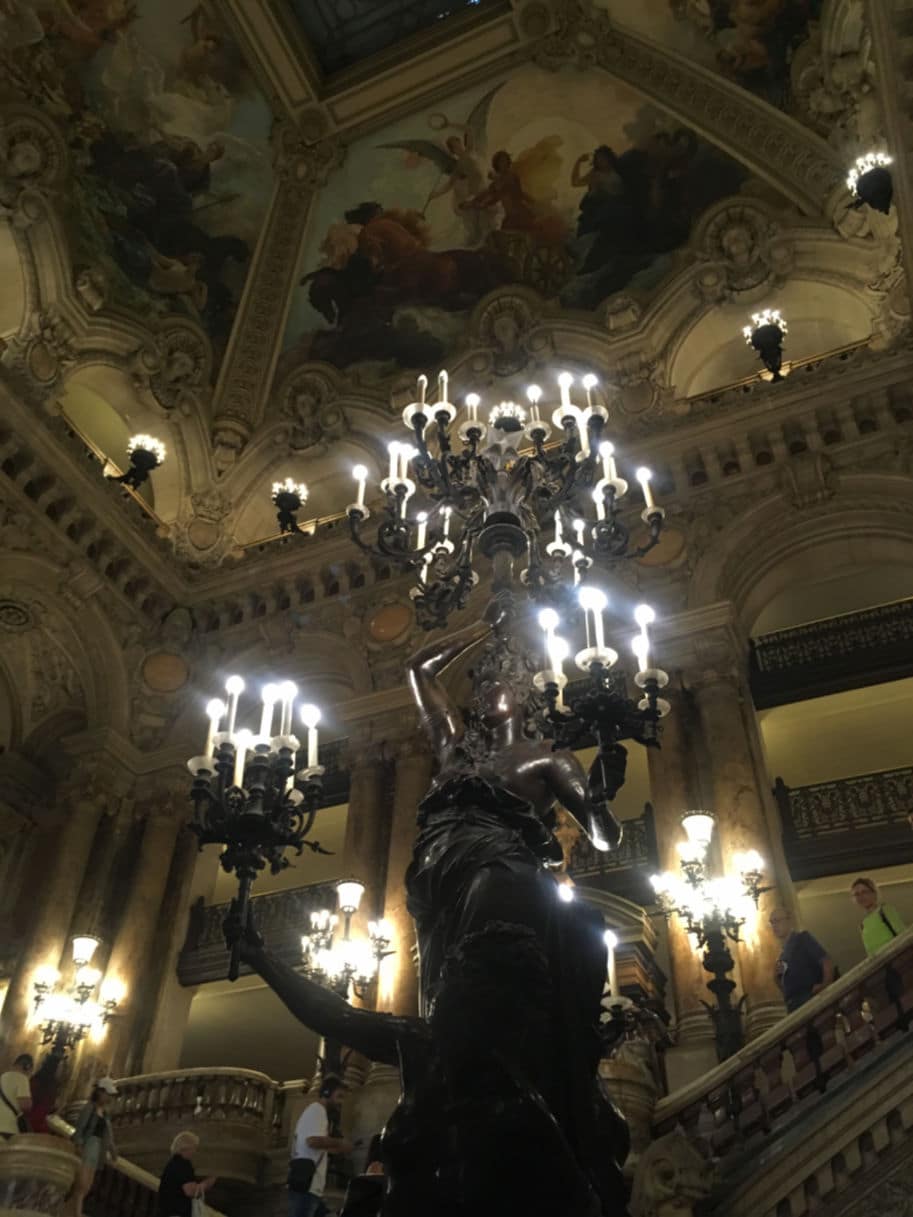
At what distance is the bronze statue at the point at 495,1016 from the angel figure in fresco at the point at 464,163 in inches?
519

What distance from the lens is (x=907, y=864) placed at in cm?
1130

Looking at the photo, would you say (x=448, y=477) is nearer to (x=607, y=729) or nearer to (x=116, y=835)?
(x=607, y=729)

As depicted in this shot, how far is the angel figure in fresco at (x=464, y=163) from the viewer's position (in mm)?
15445

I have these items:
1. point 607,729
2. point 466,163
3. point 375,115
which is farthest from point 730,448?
point 607,729

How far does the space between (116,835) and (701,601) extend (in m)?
7.29

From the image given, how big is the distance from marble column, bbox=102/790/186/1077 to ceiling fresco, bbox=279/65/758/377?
278 inches

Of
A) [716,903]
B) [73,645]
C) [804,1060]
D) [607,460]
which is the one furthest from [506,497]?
[73,645]

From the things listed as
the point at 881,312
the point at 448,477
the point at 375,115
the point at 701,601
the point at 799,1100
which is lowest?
the point at 799,1100

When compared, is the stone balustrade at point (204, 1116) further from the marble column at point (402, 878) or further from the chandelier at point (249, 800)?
the chandelier at point (249, 800)

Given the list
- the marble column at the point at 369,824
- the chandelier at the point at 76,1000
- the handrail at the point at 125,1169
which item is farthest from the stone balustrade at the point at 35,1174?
the marble column at the point at 369,824

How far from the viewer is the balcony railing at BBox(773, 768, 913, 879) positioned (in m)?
11.0

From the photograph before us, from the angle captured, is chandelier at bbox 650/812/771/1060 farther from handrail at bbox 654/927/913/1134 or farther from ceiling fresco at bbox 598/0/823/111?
ceiling fresco at bbox 598/0/823/111

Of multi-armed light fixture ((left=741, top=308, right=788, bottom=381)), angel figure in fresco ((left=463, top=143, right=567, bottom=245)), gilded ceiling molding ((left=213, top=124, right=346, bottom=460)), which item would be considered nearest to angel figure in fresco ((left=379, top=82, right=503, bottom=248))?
angel figure in fresco ((left=463, top=143, right=567, bottom=245))

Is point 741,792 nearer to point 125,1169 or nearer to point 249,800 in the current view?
point 125,1169
